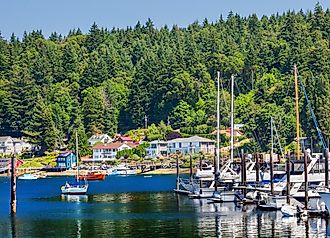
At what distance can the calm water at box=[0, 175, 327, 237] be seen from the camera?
51.5 meters

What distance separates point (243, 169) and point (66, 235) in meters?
19.8

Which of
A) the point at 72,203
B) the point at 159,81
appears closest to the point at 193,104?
the point at 159,81

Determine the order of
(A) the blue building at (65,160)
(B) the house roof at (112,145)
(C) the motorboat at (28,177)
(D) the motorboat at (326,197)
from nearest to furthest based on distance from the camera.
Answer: (D) the motorboat at (326,197), (C) the motorboat at (28,177), (A) the blue building at (65,160), (B) the house roof at (112,145)

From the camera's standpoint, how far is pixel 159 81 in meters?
173

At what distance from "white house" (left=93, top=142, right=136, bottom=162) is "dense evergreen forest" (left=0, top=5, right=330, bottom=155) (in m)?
3.25

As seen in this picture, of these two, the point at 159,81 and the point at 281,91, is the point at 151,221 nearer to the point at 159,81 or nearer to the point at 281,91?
the point at 281,91

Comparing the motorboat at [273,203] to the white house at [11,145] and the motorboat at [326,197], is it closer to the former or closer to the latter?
the motorboat at [326,197]

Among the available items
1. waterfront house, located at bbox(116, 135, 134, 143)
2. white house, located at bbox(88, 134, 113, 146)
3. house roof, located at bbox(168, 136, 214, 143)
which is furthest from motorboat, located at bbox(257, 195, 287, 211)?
white house, located at bbox(88, 134, 113, 146)

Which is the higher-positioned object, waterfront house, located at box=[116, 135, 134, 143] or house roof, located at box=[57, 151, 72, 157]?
waterfront house, located at box=[116, 135, 134, 143]

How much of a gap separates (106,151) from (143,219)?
96.8 meters

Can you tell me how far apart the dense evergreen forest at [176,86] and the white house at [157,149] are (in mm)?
6576

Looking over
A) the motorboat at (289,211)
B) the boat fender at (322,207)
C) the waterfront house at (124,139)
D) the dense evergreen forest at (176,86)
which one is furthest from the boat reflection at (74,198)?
the waterfront house at (124,139)

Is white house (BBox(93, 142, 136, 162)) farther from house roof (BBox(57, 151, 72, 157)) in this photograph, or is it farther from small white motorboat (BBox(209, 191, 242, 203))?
small white motorboat (BBox(209, 191, 242, 203))

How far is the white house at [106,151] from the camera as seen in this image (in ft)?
512
